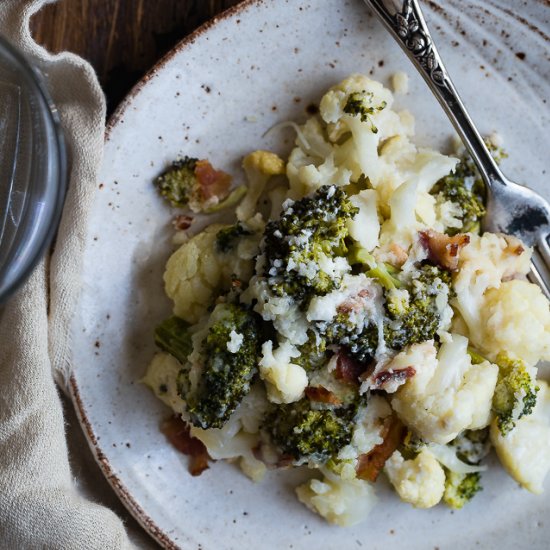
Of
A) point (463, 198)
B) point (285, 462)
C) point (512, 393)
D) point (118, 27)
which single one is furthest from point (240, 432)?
point (118, 27)

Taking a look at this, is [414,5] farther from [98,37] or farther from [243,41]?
[98,37]

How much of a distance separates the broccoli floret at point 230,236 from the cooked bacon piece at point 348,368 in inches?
21.6

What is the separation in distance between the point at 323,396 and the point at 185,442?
641 millimetres

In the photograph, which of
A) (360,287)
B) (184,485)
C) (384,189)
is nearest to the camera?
(360,287)

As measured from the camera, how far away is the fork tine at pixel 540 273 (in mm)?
3148

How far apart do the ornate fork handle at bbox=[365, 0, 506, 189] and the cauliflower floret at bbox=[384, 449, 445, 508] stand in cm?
105

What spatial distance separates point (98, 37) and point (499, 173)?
1.60 m

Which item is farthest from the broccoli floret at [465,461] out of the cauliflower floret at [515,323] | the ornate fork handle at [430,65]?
the ornate fork handle at [430,65]

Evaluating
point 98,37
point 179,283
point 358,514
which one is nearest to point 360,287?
point 179,283

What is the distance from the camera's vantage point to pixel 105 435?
10.4 feet

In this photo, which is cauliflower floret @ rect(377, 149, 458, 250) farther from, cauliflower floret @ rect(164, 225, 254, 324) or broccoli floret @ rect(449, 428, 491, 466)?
broccoli floret @ rect(449, 428, 491, 466)

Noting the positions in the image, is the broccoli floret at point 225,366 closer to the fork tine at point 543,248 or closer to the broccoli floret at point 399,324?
the broccoli floret at point 399,324

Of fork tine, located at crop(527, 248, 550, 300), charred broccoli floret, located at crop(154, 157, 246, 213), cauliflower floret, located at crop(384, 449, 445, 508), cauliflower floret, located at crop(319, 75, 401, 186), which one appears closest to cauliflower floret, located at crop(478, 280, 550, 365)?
fork tine, located at crop(527, 248, 550, 300)

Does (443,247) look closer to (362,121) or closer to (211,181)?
(362,121)
